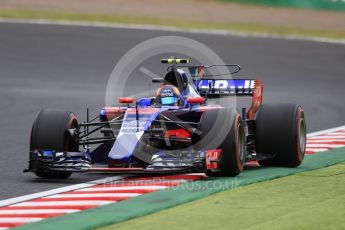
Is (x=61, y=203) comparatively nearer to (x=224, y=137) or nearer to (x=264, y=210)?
(x=264, y=210)

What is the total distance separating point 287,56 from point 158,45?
199 inches

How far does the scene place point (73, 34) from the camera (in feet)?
115

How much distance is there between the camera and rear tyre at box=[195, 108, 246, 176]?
1316 cm

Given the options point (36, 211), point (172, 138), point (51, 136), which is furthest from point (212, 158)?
point (36, 211)

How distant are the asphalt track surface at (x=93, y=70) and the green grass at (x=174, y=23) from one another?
2.88 m

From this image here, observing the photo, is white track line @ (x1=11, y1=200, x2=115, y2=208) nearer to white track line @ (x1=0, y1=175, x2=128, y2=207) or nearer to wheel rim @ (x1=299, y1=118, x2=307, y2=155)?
white track line @ (x1=0, y1=175, x2=128, y2=207)

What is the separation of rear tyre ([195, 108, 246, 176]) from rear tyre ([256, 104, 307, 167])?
0.96 metres

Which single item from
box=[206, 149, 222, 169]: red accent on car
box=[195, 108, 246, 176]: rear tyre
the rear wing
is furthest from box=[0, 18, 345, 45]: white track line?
box=[206, 149, 222, 169]: red accent on car

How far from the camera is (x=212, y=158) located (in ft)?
42.4

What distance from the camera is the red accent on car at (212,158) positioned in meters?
12.9

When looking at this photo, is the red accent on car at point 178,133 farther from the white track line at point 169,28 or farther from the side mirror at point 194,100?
the white track line at point 169,28

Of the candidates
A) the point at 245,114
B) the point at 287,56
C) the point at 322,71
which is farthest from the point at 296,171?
the point at 287,56

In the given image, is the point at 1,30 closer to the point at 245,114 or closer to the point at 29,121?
the point at 29,121

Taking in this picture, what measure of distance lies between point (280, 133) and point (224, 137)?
1.42 meters
